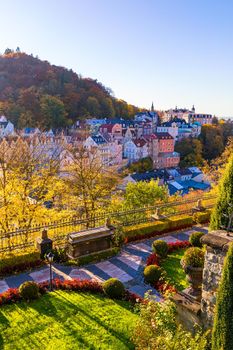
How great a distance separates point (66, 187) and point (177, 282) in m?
10.9

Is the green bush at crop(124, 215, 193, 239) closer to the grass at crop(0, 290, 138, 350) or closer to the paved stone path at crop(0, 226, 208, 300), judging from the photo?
the paved stone path at crop(0, 226, 208, 300)

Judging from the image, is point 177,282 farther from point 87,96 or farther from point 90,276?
point 87,96

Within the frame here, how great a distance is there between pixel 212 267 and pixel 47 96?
8431 cm

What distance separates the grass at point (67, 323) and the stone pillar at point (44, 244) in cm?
246

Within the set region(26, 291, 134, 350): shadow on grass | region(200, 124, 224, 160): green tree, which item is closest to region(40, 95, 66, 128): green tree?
region(200, 124, 224, 160): green tree

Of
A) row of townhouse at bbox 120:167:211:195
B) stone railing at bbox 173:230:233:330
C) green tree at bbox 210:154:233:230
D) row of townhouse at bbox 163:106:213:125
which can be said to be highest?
row of townhouse at bbox 163:106:213:125

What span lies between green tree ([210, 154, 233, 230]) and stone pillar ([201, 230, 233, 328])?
74 centimetres

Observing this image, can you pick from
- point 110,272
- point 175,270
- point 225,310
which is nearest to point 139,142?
point 175,270

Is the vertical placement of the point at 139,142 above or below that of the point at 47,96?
below

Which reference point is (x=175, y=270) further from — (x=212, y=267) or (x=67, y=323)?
(x=212, y=267)

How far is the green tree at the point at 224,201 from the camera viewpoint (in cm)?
707

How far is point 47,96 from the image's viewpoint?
278 feet

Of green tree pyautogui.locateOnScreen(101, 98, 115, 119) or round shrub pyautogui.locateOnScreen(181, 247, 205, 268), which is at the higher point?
green tree pyautogui.locateOnScreen(101, 98, 115, 119)

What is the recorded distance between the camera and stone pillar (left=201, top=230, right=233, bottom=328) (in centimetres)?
612
